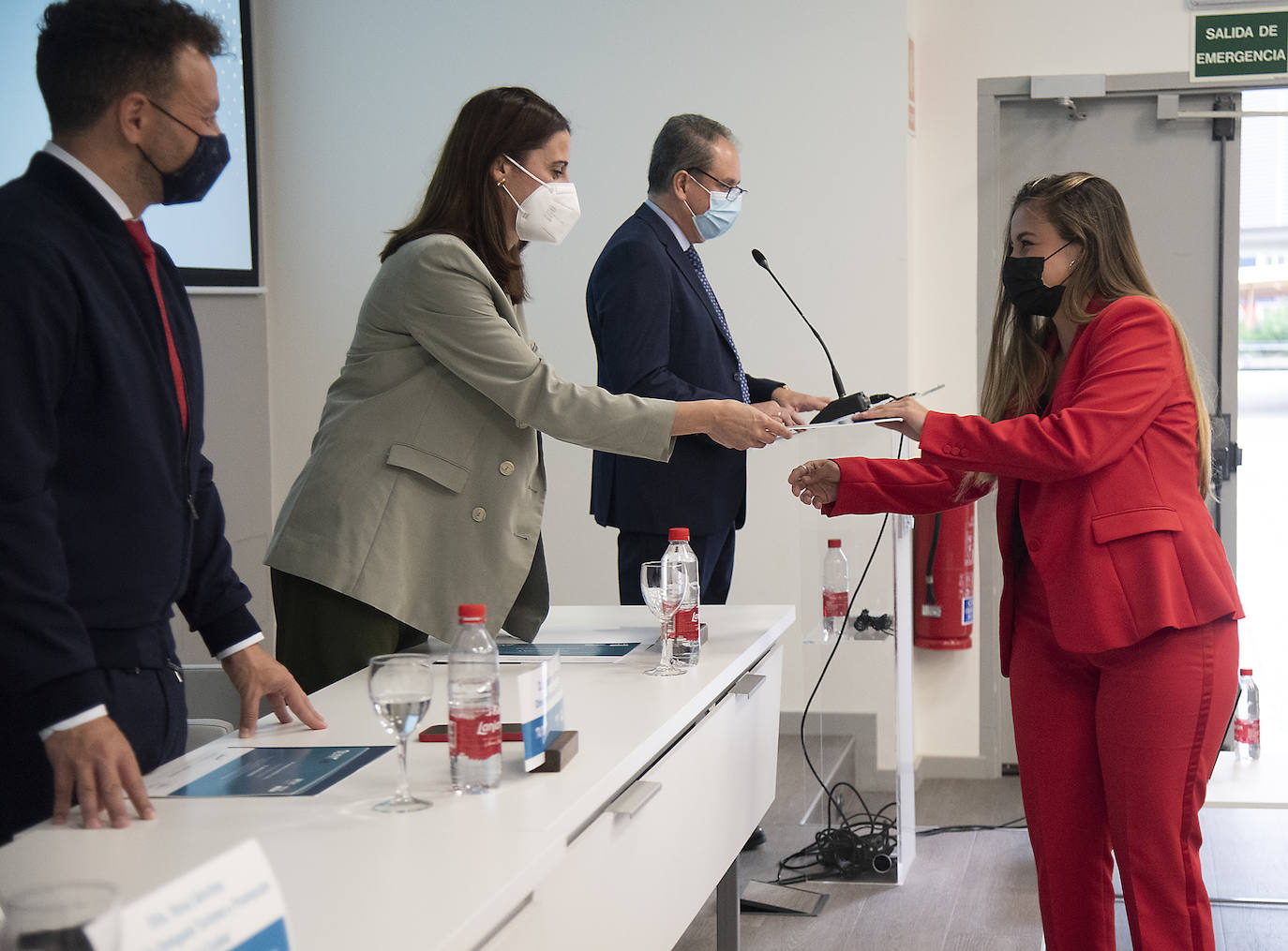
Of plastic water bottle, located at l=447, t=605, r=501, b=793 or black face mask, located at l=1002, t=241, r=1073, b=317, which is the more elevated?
black face mask, located at l=1002, t=241, r=1073, b=317

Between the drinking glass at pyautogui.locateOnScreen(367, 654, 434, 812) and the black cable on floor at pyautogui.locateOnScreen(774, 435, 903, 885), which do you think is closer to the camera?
the drinking glass at pyautogui.locateOnScreen(367, 654, 434, 812)

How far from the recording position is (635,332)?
9.23ft

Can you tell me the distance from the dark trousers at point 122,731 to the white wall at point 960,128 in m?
3.16

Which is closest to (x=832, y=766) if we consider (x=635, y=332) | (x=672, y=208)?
(x=635, y=332)

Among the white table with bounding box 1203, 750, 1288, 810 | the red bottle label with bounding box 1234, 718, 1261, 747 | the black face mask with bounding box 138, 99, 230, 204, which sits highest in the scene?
the black face mask with bounding box 138, 99, 230, 204

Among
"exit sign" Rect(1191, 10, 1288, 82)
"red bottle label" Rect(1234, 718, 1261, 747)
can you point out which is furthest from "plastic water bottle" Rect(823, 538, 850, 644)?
"exit sign" Rect(1191, 10, 1288, 82)

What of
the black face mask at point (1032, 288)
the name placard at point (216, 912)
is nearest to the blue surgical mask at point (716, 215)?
the black face mask at point (1032, 288)

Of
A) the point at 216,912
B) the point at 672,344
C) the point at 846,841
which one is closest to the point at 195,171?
the point at 216,912

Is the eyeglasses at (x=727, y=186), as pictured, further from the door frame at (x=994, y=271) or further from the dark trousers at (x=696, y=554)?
the door frame at (x=994, y=271)

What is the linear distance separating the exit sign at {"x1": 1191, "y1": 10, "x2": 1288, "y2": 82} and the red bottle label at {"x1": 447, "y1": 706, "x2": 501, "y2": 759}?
3.69m

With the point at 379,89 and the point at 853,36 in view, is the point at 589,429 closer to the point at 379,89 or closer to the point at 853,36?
the point at 853,36

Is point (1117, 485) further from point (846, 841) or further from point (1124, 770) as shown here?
point (846, 841)

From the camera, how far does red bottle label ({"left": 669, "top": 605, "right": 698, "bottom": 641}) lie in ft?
6.73

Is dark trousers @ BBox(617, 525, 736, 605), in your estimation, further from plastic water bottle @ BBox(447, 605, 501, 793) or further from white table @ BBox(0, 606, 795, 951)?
plastic water bottle @ BBox(447, 605, 501, 793)
